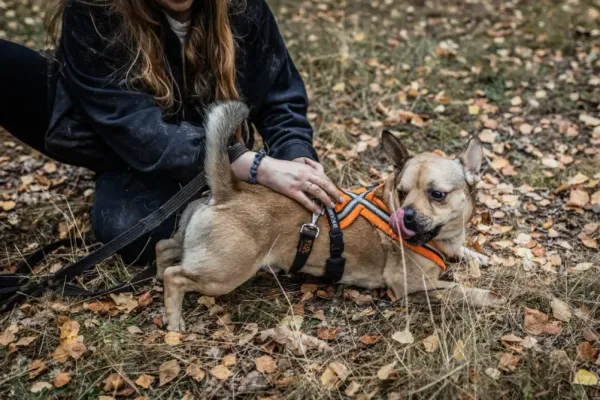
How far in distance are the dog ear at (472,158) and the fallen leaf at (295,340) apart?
52.8 inches

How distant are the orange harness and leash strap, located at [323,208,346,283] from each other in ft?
0.16

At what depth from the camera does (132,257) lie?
3.47 m

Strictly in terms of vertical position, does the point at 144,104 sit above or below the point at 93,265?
above

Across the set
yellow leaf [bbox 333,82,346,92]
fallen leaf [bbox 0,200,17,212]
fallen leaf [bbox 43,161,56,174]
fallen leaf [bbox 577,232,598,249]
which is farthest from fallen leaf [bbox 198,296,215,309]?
yellow leaf [bbox 333,82,346,92]

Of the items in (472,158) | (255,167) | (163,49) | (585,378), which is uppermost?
(163,49)

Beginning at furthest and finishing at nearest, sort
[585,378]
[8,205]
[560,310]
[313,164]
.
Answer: [8,205], [313,164], [560,310], [585,378]

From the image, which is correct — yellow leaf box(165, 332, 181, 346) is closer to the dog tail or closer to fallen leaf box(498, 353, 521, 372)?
the dog tail

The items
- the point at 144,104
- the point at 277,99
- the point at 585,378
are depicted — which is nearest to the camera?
the point at 585,378

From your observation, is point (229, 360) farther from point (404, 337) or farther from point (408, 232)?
point (408, 232)

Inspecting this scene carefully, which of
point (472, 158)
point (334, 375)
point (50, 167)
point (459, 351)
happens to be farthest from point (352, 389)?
point (50, 167)

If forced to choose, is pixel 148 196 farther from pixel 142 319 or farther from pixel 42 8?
pixel 42 8

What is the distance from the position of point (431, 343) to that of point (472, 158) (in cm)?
119

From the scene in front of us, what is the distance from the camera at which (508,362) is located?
244cm

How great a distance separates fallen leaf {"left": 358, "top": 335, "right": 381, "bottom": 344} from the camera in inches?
108
